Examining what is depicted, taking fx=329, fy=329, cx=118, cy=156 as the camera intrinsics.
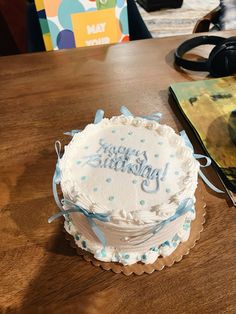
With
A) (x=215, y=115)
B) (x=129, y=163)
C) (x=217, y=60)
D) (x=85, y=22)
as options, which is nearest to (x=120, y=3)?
(x=85, y=22)

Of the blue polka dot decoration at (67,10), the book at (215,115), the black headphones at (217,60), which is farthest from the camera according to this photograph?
the blue polka dot decoration at (67,10)

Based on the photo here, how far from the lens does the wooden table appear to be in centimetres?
52

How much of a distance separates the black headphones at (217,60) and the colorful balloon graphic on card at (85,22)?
26 centimetres

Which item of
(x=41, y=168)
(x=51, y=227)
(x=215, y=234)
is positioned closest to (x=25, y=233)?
(x=51, y=227)

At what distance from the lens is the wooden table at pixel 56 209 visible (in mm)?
521

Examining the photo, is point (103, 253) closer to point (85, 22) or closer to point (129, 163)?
point (129, 163)

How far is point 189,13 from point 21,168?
2.69m

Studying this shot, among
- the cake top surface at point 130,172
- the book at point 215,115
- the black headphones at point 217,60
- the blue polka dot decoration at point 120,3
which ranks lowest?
the book at point 215,115

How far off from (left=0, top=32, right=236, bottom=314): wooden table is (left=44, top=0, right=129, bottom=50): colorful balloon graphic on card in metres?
0.10

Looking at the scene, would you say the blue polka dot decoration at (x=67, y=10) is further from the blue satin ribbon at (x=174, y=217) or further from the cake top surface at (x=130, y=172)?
the blue satin ribbon at (x=174, y=217)

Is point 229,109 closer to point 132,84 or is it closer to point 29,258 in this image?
point 132,84

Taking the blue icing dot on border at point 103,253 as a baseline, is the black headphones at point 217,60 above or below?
above

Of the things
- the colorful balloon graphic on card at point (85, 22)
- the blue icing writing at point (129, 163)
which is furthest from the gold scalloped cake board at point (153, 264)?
the colorful balloon graphic on card at point (85, 22)

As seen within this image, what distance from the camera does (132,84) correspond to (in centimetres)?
99
